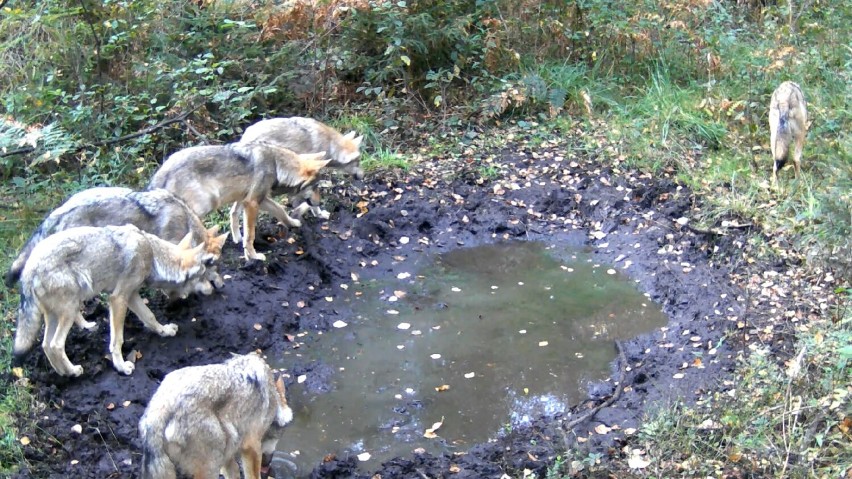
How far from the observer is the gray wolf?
22.0 feet

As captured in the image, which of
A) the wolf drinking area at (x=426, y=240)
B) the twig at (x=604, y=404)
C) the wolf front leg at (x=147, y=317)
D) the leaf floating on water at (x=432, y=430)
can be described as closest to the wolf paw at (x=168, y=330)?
the wolf front leg at (x=147, y=317)

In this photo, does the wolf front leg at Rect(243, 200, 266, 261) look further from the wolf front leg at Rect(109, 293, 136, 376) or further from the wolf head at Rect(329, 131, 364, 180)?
the wolf front leg at Rect(109, 293, 136, 376)

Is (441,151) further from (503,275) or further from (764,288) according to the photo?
(764,288)

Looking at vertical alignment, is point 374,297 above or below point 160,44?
below

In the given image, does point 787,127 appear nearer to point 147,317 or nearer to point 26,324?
point 147,317

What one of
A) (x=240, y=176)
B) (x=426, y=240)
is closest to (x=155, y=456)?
(x=240, y=176)

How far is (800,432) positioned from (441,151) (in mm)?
7205

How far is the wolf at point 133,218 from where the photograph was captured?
758 centimetres

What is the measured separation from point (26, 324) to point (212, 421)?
2.47 meters

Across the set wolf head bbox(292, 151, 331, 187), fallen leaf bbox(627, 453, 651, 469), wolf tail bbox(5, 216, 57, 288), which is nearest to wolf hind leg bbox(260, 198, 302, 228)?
wolf head bbox(292, 151, 331, 187)

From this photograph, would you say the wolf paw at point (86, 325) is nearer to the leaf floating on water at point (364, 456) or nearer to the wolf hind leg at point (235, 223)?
the wolf hind leg at point (235, 223)

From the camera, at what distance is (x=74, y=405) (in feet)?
22.2

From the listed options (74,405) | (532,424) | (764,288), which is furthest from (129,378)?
(764,288)

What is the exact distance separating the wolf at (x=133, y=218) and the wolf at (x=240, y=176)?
513 mm
